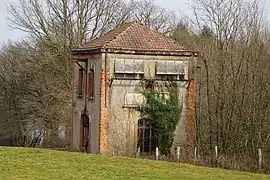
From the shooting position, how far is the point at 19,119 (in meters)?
52.5

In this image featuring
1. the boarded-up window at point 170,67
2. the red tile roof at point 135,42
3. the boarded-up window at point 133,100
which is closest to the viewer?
the boarded-up window at point 133,100

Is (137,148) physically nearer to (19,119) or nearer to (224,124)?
(224,124)

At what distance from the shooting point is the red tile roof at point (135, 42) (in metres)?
37.3

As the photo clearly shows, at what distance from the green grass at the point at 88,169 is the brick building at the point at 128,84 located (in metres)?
9.58

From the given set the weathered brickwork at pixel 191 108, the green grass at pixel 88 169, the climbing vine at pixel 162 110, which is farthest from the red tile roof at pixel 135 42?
the green grass at pixel 88 169

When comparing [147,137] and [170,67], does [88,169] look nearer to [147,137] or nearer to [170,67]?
[147,137]

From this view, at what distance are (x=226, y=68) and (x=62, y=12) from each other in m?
18.8

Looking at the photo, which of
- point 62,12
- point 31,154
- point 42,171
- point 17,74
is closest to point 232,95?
point 31,154

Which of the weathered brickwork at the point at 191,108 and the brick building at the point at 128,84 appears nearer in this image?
the brick building at the point at 128,84

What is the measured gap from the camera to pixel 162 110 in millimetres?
36906

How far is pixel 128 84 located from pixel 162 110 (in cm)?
235

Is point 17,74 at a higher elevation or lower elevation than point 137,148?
higher

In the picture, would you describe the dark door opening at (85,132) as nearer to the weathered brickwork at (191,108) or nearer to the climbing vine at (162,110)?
the climbing vine at (162,110)

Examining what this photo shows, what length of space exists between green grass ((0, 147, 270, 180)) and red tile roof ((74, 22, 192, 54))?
36.5 ft
